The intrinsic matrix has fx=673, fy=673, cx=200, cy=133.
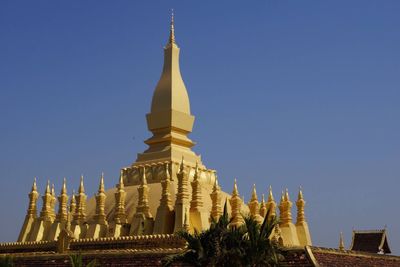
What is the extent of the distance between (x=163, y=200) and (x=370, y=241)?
12.6 metres

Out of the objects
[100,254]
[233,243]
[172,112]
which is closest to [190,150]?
[172,112]

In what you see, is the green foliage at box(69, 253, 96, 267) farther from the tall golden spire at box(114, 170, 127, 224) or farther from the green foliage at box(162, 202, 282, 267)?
the tall golden spire at box(114, 170, 127, 224)

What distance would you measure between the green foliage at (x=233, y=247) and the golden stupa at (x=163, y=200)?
7769 mm

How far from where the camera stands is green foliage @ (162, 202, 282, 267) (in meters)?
17.1

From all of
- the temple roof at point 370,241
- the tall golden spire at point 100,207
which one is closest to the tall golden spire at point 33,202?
the tall golden spire at point 100,207

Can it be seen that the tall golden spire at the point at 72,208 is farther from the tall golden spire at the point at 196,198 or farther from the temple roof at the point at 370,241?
the temple roof at the point at 370,241

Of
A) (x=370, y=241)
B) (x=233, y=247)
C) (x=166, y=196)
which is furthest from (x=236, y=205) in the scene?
(x=233, y=247)

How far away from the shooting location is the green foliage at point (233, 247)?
17.1 metres

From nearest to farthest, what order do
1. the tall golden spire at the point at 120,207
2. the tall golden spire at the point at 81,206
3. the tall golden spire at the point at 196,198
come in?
the tall golden spire at the point at 196,198 → the tall golden spire at the point at 120,207 → the tall golden spire at the point at 81,206

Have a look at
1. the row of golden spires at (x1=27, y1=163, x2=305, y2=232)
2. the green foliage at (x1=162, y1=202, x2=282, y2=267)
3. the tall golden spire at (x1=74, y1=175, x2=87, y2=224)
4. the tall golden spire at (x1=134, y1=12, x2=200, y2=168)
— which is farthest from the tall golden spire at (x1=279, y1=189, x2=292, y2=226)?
the green foliage at (x1=162, y1=202, x2=282, y2=267)

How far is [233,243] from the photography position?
17.2 meters

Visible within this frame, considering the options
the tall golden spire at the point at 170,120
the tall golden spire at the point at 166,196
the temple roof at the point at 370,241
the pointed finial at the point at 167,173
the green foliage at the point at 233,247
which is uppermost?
the tall golden spire at the point at 170,120

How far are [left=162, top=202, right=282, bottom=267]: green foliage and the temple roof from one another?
18.1 meters

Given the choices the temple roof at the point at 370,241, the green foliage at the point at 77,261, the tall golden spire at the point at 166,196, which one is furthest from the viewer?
the temple roof at the point at 370,241
